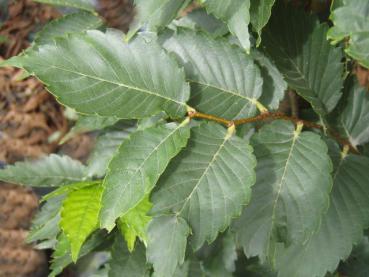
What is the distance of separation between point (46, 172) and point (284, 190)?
774 mm

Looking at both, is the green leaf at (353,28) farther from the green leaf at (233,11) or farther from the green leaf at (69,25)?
the green leaf at (69,25)

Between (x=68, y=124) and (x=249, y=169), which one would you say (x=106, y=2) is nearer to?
(x=249, y=169)

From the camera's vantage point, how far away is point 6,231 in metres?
2.23

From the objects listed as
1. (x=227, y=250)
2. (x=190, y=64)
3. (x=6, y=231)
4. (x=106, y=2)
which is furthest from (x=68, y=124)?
(x=190, y=64)

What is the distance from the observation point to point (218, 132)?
843 millimetres

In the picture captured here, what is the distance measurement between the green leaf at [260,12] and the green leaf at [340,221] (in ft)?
1.12

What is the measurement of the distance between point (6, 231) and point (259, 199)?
1.68m

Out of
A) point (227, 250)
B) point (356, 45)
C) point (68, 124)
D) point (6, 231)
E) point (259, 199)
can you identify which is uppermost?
point (356, 45)

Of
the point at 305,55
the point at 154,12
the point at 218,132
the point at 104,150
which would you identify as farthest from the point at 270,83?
the point at 104,150

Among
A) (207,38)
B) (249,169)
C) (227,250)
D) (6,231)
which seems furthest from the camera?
(6,231)

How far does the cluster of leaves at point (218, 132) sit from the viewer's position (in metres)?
0.78

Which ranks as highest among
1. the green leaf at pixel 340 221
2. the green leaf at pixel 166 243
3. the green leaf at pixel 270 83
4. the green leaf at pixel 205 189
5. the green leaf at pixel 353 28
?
the green leaf at pixel 353 28

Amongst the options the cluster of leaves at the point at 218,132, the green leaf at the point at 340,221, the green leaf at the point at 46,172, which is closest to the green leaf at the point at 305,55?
the cluster of leaves at the point at 218,132

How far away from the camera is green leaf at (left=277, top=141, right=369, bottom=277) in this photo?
2.98 ft
